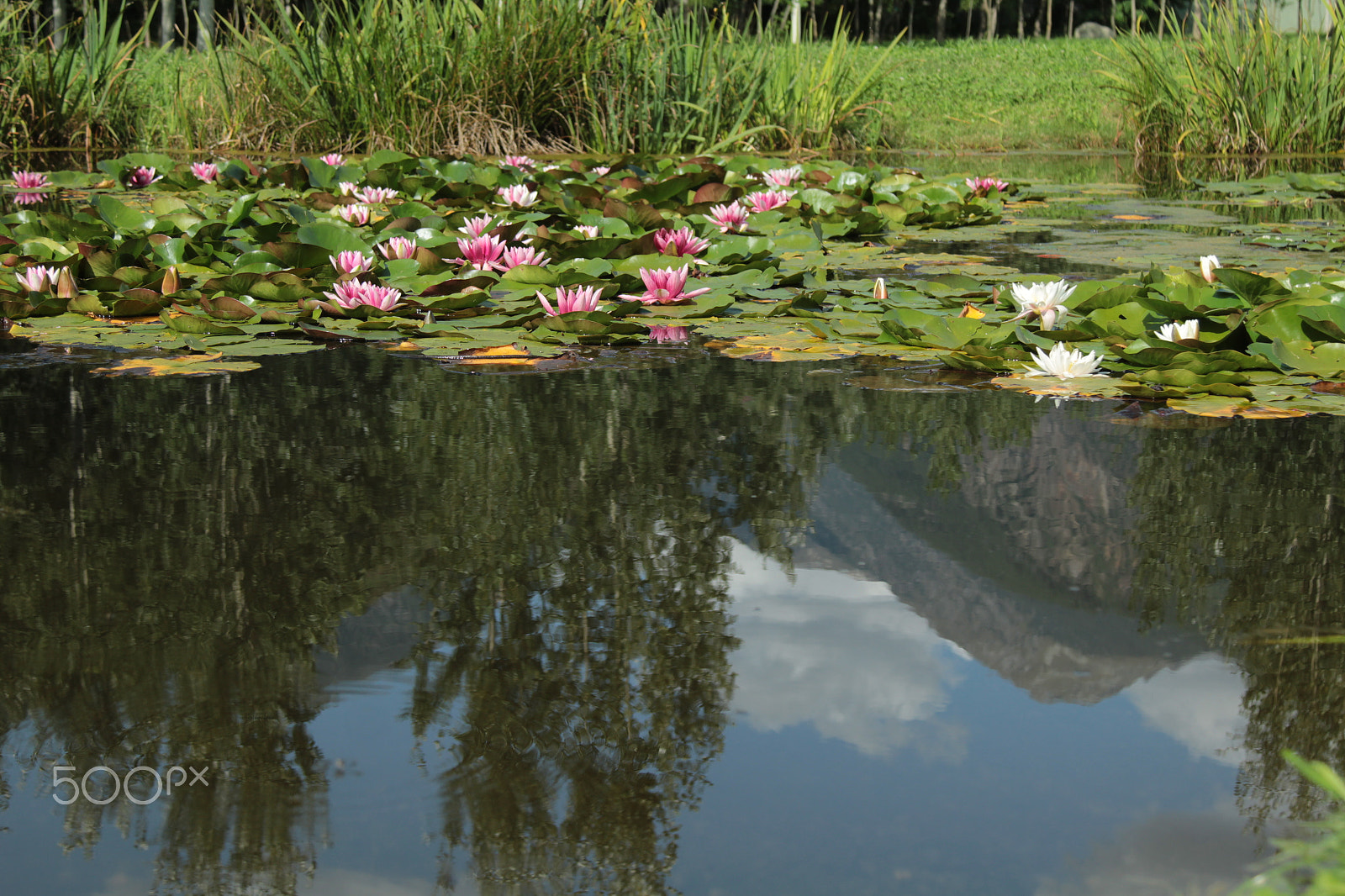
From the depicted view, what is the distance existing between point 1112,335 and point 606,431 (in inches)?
45.6

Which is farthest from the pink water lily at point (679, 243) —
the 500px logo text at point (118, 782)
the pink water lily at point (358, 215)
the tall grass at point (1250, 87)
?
the tall grass at point (1250, 87)

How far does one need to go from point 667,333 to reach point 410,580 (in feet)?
4.61

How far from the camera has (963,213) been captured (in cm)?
457

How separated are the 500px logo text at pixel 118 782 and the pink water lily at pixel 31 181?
4.85 meters

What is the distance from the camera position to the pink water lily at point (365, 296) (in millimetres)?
2672

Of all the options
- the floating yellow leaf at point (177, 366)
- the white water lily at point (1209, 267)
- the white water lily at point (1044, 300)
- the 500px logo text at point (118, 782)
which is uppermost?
the white water lily at point (1209, 267)

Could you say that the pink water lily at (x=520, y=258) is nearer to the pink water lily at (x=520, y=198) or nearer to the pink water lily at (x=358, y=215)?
the pink water lily at (x=358, y=215)

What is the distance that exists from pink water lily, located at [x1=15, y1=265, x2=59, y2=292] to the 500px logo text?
7.36ft

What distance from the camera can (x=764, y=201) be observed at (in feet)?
14.2

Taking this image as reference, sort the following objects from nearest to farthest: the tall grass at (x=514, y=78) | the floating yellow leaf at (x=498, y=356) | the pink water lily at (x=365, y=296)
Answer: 1. the floating yellow leaf at (x=498, y=356)
2. the pink water lily at (x=365, y=296)
3. the tall grass at (x=514, y=78)

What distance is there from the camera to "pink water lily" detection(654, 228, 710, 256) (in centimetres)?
327

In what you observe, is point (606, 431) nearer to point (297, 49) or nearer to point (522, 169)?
point (522, 169)

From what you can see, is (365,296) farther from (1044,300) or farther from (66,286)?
(1044,300)

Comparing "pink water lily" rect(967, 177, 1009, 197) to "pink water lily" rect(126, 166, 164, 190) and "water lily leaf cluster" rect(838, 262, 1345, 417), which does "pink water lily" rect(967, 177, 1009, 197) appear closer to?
"water lily leaf cluster" rect(838, 262, 1345, 417)
